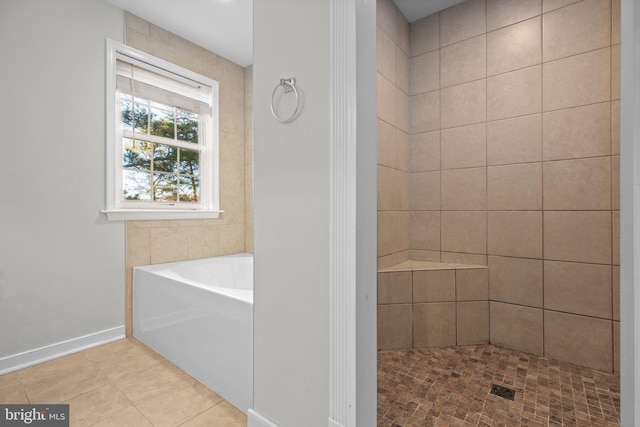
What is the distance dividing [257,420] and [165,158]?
2.26 meters

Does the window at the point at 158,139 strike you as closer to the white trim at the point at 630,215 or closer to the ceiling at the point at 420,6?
the ceiling at the point at 420,6

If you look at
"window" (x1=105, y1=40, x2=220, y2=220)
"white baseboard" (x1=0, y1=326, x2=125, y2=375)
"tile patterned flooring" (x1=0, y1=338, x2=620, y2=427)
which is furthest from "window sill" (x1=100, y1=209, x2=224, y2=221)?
"tile patterned flooring" (x1=0, y1=338, x2=620, y2=427)

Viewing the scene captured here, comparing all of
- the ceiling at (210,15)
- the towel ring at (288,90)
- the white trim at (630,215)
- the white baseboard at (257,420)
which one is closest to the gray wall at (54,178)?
the ceiling at (210,15)

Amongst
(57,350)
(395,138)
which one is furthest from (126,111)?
(395,138)

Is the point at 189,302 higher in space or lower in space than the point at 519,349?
higher

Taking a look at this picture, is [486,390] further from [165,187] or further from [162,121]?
[162,121]

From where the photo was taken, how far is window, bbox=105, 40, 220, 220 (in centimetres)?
233

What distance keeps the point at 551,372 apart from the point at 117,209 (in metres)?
3.16

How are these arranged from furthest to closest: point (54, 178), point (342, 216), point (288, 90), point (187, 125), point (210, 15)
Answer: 1. point (187, 125)
2. point (210, 15)
3. point (54, 178)
4. point (288, 90)
5. point (342, 216)

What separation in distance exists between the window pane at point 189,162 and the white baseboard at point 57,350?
1419 mm

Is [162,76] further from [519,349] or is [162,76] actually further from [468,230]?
[519,349]

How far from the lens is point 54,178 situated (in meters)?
2.02

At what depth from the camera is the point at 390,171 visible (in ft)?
7.82

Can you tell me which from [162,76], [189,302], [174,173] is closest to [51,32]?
[162,76]
